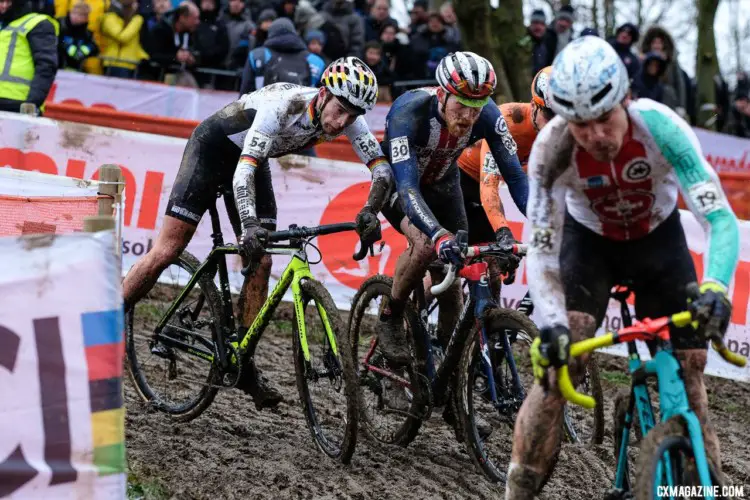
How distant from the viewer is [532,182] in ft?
15.7

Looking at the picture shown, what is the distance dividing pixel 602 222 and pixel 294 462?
2480mm

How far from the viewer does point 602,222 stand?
15.9 ft

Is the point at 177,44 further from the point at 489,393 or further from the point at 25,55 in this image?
the point at 489,393

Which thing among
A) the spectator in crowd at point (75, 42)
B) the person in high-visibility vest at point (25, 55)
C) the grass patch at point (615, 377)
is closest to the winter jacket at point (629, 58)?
the grass patch at point (615, 377)

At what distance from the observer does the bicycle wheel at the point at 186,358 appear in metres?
7.07

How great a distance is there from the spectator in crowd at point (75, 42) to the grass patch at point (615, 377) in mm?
8211

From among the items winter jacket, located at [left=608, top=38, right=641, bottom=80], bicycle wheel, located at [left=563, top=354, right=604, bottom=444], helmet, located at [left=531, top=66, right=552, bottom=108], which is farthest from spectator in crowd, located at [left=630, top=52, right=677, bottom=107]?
bicycle wheel, located at [left=563, top=354, right=604, bottom=444]

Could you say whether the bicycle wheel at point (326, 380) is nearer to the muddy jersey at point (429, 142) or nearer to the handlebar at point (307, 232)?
the handlebar at point (307, 232)

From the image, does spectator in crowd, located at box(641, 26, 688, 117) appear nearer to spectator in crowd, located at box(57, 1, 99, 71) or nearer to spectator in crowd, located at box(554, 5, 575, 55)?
spectator in crowd, located at box(554, 5, 575, 55)

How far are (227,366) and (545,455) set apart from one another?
2.65 meters

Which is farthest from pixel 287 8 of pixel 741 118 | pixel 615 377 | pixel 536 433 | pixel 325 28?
pixel 536 433

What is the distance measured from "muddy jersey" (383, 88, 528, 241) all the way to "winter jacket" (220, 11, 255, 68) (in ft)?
28.4

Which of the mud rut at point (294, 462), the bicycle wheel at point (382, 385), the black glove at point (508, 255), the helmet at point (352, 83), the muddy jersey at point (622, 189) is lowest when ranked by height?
the mud rut at point (294, 462)

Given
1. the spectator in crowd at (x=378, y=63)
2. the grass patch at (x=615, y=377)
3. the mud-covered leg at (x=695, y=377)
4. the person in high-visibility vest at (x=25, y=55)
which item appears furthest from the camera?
the spectator in crowd at (x=378, y=63)
